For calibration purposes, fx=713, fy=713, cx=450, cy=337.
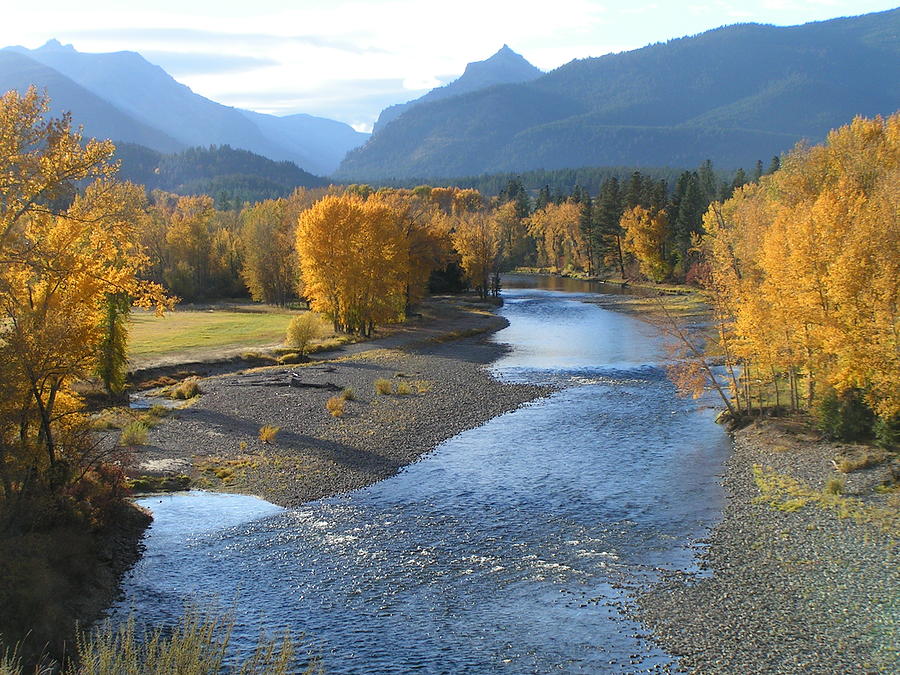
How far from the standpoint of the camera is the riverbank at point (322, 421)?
30.6m

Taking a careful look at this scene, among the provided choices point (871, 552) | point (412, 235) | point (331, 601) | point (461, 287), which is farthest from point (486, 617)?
point (461, 287)

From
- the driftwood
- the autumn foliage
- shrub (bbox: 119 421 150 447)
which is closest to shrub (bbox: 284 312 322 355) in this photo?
the driftwood

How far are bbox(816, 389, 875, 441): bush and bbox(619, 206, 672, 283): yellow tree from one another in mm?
91231

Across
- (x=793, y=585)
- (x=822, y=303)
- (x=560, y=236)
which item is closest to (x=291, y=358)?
(x=822, y=303)

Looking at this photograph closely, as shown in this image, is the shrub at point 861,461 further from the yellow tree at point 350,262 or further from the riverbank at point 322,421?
the yellow tree at point 350,262

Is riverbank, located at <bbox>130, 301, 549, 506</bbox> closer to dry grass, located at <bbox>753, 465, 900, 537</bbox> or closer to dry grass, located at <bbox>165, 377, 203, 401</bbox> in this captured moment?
dry grass, located at <bbox>165, 377, 203, 401</bbox>

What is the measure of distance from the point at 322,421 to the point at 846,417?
85.3ft

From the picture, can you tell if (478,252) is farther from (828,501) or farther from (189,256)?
(828,501)

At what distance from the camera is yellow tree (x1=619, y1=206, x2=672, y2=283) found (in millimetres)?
121500

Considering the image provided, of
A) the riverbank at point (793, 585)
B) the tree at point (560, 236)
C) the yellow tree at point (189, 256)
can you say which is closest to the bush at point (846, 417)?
the riverbank at point (793, 585)

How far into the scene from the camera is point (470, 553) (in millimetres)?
23156

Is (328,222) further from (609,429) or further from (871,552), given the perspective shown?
(871,552)

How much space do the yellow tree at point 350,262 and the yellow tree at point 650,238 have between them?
6094 centimetres

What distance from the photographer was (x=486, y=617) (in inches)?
758
